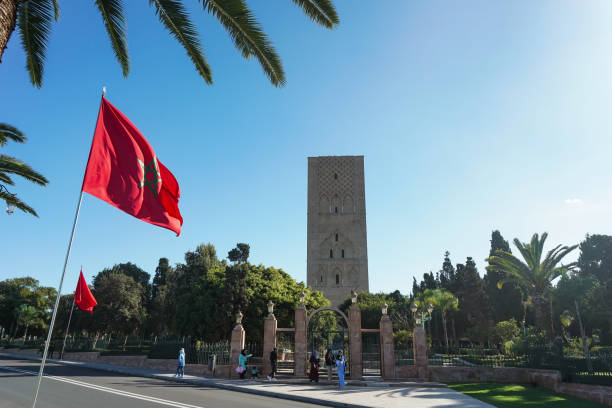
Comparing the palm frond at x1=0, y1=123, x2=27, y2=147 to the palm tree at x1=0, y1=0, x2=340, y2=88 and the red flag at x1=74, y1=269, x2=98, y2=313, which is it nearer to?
the palm tree at x1=0, y1=0, x2=340, y2=88

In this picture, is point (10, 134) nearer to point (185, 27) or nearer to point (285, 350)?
point (185, 27)

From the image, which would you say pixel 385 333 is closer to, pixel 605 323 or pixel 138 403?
pixel 138 403

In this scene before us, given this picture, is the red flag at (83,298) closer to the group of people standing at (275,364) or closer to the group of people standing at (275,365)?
the group of people standing at (275,365)

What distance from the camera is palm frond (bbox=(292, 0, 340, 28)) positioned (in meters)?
7.24

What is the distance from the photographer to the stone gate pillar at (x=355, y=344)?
1691 centimetres

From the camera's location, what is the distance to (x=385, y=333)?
17359 mm

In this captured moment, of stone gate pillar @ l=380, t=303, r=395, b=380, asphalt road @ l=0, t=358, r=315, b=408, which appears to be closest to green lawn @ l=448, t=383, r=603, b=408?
stone gate pillar @ l=380, t=303, r=395, b=380

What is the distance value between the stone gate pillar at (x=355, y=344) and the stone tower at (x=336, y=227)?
27.7m

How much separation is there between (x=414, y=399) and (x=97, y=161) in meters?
11.6

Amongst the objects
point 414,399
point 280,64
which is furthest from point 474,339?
point 280,64

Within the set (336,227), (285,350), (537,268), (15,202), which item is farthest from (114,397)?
(336,227)

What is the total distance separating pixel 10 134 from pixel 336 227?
4010 centimetres

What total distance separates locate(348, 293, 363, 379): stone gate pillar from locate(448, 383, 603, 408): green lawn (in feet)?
12.9

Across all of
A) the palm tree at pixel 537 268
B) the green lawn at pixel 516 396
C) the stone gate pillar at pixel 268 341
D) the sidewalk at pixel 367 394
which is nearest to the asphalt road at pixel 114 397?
the sidewalk at pixel 367 394
